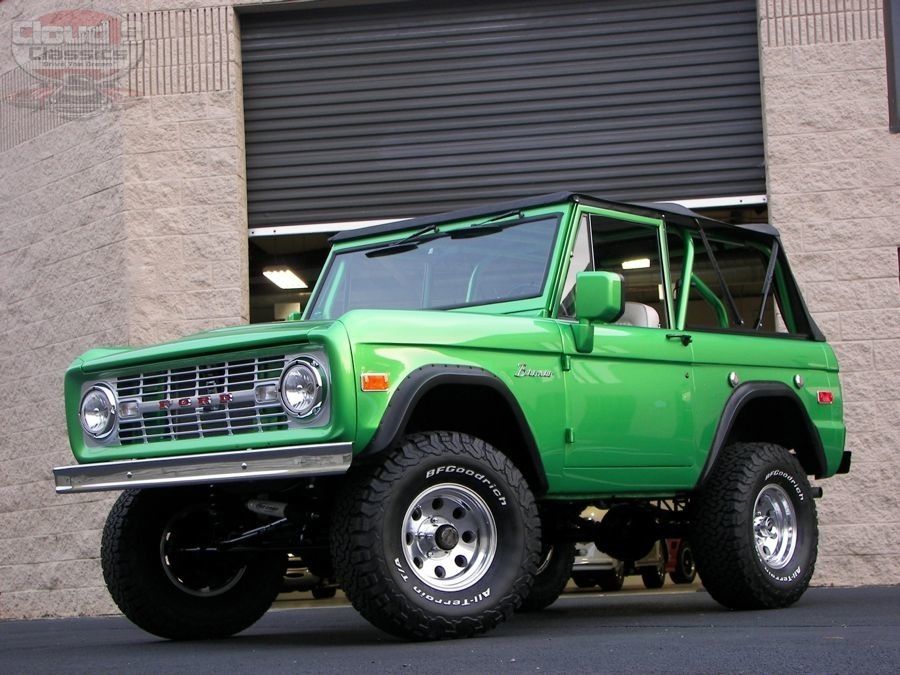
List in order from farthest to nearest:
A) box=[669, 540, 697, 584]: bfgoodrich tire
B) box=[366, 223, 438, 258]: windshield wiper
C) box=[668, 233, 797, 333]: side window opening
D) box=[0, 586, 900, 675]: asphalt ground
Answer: box=[669, 540, 697, 584]: bfgoodrich tire
box=[668, 233, 797, 333]: side window opening
box=[366, 223, 438, 258]: windshield wiper
box=[0, 586, 900, 675]: asphalt ground

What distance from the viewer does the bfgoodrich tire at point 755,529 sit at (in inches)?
287

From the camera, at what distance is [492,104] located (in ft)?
39.5

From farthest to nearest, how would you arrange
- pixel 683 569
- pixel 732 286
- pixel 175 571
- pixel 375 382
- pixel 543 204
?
pixel 683 569 < pixel 732 286 < pixel 543 204 < pixel 175 571 < pixel 375 382

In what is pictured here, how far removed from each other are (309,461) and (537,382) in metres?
1.34

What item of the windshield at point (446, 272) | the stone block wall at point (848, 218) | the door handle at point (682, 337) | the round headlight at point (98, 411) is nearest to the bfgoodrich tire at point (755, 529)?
the door handle at point (682, 337)

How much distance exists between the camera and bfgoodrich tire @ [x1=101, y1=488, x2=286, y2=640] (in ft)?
21.5

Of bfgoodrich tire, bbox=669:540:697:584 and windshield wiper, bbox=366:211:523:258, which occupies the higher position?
windshield wiper, bbox=366:211:523:258

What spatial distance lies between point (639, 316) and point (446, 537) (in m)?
2.01

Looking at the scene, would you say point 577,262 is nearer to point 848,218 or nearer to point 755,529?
point 755,529

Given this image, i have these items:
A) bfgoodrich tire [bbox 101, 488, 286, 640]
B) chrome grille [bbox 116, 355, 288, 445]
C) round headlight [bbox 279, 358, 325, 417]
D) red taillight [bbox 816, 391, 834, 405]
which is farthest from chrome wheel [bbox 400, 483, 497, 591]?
red taillight [bbox 816, 391, 834, 405]

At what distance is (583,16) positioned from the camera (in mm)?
12102

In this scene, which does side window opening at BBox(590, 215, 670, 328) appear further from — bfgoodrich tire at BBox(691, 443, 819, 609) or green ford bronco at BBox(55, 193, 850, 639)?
bfgoodrich tire at BBox(691, 443, 819, 609)

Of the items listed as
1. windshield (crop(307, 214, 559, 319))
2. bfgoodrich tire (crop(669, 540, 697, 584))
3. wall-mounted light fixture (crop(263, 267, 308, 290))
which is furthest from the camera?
wall-mounted light fixture (crop(263, 267, 308, 290))

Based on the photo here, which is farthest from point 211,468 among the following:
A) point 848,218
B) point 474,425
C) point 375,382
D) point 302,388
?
point 848,218
